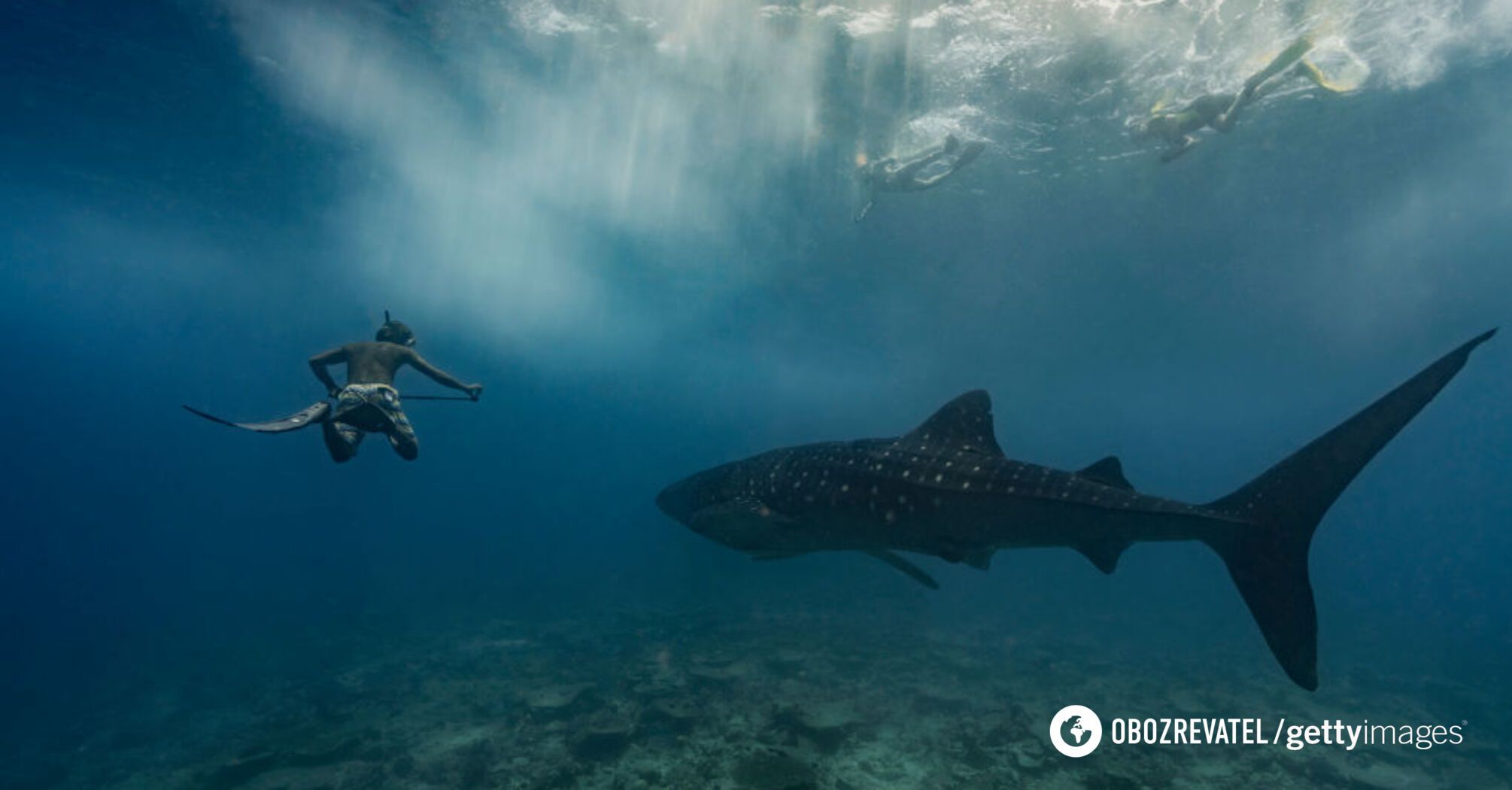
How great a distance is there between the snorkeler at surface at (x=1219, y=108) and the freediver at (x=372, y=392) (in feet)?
54.4

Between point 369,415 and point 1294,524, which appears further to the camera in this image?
point 369,415

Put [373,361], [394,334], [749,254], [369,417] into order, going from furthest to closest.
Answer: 1. [749,254]
2. [394,334]
3. [373,361]
4. [369,417]

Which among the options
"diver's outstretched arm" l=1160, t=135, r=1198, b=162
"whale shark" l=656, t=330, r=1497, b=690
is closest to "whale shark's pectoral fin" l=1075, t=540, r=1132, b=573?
"whale shark" l=656, t=330, r=1497, b=690

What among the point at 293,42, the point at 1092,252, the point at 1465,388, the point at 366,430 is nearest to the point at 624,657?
the point at 366,430

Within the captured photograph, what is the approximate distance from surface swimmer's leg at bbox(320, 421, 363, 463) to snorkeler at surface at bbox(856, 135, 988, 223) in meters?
16.7

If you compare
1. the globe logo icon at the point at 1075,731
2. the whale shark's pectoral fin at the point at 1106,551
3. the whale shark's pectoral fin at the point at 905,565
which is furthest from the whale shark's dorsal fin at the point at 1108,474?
the globe logo icon at the point at 1075,731

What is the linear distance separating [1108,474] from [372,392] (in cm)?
846

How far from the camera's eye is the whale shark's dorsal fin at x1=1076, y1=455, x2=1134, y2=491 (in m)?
4.90

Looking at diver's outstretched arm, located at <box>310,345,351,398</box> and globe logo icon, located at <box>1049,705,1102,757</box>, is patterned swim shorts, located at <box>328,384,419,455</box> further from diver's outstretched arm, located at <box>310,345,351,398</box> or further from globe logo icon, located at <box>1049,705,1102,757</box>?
globe logo icon, located at <box>1049,705,1102,757</box>

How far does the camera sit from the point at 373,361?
823 centimetres

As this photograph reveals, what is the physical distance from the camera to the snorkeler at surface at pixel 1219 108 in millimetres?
12859

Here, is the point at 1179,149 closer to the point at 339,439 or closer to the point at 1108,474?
the point at 1108,474

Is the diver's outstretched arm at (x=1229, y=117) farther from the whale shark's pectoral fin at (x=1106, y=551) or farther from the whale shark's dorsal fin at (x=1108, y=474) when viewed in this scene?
the whale shark's pectoral fin at (x=1106, y=551)

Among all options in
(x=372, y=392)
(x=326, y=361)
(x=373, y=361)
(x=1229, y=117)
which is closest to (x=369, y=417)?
(x=372, y=392)
